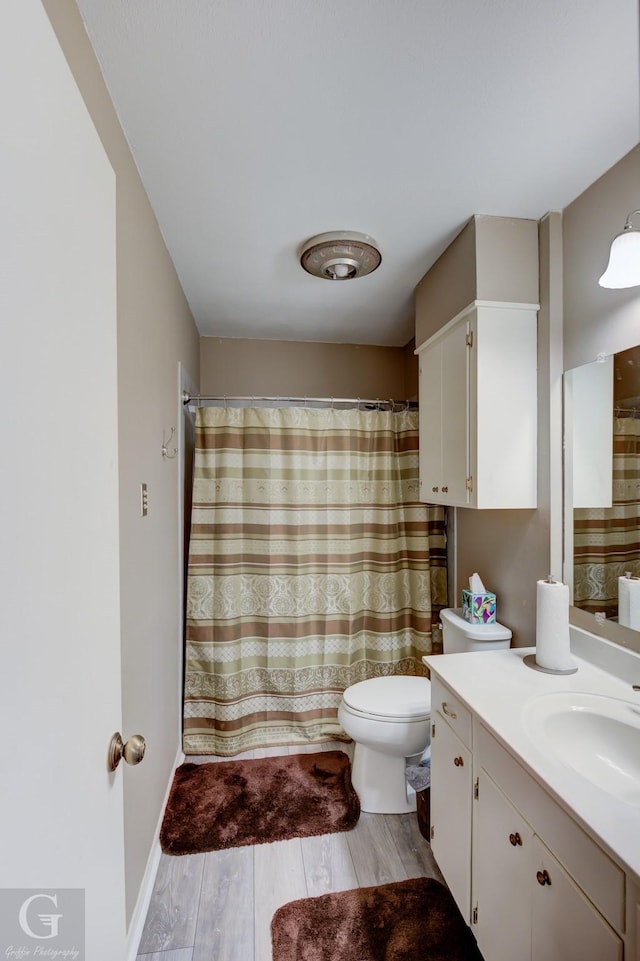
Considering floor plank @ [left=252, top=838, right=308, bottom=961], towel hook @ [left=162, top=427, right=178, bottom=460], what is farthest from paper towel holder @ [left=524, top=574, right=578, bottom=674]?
towel hook @ [left=162, top=427, right=178, bottom=460]

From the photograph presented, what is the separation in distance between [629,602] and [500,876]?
83 cm

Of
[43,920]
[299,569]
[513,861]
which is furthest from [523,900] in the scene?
[299,569]

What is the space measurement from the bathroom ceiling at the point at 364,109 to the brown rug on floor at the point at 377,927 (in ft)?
7.61

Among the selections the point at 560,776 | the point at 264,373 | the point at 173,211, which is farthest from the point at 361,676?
the point at 173,211

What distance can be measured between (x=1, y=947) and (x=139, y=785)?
127cm

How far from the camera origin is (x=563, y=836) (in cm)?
89

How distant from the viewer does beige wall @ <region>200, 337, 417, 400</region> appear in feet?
10.3

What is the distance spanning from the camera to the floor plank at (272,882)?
1.43 m

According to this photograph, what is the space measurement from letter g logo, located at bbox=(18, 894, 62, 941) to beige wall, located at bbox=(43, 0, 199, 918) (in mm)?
294

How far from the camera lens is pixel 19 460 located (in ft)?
1.51

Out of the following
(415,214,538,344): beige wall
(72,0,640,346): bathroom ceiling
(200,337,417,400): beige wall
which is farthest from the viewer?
(200,337,417,400): beige wall

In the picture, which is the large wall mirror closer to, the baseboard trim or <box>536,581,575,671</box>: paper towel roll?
<box>536,581,575,671</box>: paper towel roll

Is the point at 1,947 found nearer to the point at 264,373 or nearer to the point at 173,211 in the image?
the point at 173,211

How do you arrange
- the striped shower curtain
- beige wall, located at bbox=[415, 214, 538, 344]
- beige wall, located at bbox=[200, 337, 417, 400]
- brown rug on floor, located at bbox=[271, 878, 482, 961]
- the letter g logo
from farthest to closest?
1. beige wall, located at bbox=[200, 337, 417, 400]
2. the striped shower curtain
3. beige wall, located at bbox=[415, 214, 538, 344]
4. brown rug on floor, located at bbox=[271, 878, 482, 961]
5. the letter g logo
